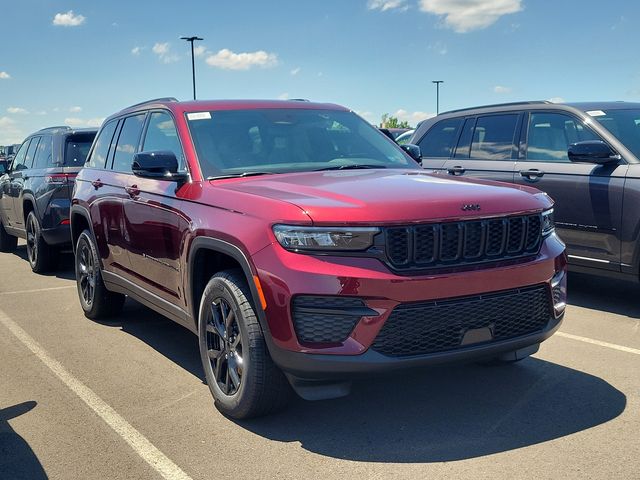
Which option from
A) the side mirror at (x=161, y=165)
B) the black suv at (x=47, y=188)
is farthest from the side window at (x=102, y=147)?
the black suv at (x=47, y=188)

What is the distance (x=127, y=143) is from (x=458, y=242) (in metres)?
3.33

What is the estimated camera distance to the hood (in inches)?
137

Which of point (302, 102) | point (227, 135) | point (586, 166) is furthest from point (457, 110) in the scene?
point (227, 135)

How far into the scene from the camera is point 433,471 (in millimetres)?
3322

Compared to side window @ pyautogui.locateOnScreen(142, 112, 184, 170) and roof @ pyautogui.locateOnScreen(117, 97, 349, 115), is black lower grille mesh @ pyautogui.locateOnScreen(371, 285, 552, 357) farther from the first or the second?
roof @ pyautogui.locateOnScreen(117, 97, 349, 115)

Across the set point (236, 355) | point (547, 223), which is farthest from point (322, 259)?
point (547, 223)

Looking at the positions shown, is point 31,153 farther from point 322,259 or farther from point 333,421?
point 322,259

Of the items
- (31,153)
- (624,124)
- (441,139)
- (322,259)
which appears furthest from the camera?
(31,153)

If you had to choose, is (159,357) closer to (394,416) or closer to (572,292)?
(394,416)

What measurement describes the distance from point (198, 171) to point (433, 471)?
2308mm

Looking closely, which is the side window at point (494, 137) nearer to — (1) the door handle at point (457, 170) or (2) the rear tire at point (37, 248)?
(1) the door handle at point (457, 170)

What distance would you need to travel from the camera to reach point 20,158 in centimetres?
1077

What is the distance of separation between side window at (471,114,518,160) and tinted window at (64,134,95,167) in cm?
497

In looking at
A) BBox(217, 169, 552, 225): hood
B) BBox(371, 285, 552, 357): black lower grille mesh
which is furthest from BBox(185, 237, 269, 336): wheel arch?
BBox(371, 285, 552, 357): black lower grille mesh
